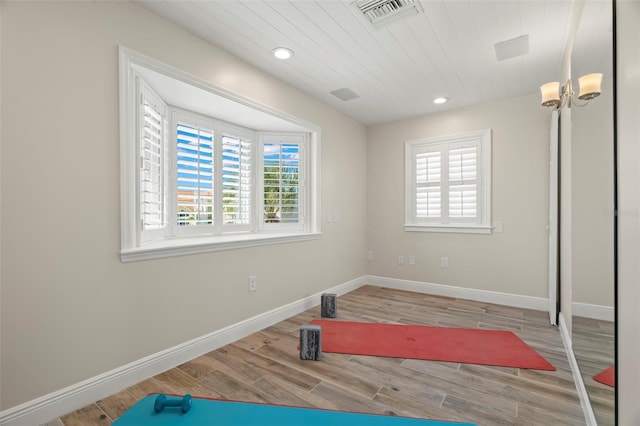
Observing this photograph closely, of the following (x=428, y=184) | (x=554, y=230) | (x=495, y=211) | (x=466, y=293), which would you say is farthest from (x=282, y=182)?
(x=554, y=230)

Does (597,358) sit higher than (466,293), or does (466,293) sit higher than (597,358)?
(597,358)

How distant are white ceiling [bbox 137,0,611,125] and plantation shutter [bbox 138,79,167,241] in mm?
650

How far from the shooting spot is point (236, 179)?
10.9 ft

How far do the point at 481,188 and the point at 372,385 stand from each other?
9.55 feet

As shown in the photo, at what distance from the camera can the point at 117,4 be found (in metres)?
1.93

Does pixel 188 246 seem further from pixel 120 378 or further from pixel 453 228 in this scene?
pixel 453 228

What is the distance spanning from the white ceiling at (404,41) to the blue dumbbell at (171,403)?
7.96 feet

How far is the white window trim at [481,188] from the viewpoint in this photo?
381cm

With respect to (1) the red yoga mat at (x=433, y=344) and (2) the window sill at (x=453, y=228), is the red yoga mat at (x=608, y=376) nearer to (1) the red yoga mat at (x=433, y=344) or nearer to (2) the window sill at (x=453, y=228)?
(1) the red yoga mat at (x=433, y=344)

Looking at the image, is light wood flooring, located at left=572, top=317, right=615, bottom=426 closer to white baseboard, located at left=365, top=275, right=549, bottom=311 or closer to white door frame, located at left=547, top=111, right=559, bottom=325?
white door frame, located at left=547, top=111, right=559, bottom=325

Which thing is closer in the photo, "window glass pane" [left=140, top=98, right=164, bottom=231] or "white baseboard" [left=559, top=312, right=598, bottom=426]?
"white baseboard" [left=559, top=312, right=598, bottom=426]

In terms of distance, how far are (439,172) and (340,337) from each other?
265 centimetres

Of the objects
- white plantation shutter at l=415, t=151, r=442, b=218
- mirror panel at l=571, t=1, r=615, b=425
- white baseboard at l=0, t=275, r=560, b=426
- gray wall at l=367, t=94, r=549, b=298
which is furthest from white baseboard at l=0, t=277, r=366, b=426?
white plantation shutter at l=415, t=151, r=442, b=218

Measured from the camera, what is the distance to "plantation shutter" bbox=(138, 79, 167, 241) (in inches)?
87.4
